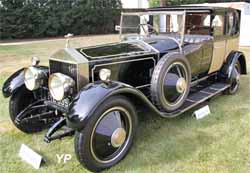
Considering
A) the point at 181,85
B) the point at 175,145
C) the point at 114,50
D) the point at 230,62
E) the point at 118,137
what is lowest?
the point at 175,145

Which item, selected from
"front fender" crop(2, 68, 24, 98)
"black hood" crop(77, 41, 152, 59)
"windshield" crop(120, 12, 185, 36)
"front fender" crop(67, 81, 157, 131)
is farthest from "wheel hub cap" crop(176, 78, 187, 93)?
"front fender" crop(2, 68, 24, 98)

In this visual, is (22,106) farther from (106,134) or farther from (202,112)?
(202,112)

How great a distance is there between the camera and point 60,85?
2902 millimetres

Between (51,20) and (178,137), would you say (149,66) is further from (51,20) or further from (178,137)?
(51,20)

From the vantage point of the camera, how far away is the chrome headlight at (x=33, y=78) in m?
3.28

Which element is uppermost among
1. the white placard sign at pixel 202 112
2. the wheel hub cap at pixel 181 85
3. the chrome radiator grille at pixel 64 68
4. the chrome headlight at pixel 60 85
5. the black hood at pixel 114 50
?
the black hood at pixel 114 50

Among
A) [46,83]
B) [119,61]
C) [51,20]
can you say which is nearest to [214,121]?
[119,61]

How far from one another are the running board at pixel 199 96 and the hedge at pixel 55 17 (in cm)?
1223

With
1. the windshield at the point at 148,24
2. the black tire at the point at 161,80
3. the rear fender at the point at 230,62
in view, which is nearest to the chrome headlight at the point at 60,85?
the black tire at the point at 161,80

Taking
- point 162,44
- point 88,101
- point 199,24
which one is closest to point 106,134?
point 88,101

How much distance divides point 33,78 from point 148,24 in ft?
6.34

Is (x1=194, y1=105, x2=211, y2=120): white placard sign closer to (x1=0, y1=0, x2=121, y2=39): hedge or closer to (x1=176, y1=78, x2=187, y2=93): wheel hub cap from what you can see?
(x1=176, y1=78, x2=187, y2=93): wheel hub cap

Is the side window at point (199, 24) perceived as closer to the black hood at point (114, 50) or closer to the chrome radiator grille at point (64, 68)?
the black hood at point (114, 50)

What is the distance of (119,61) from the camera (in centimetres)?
334
